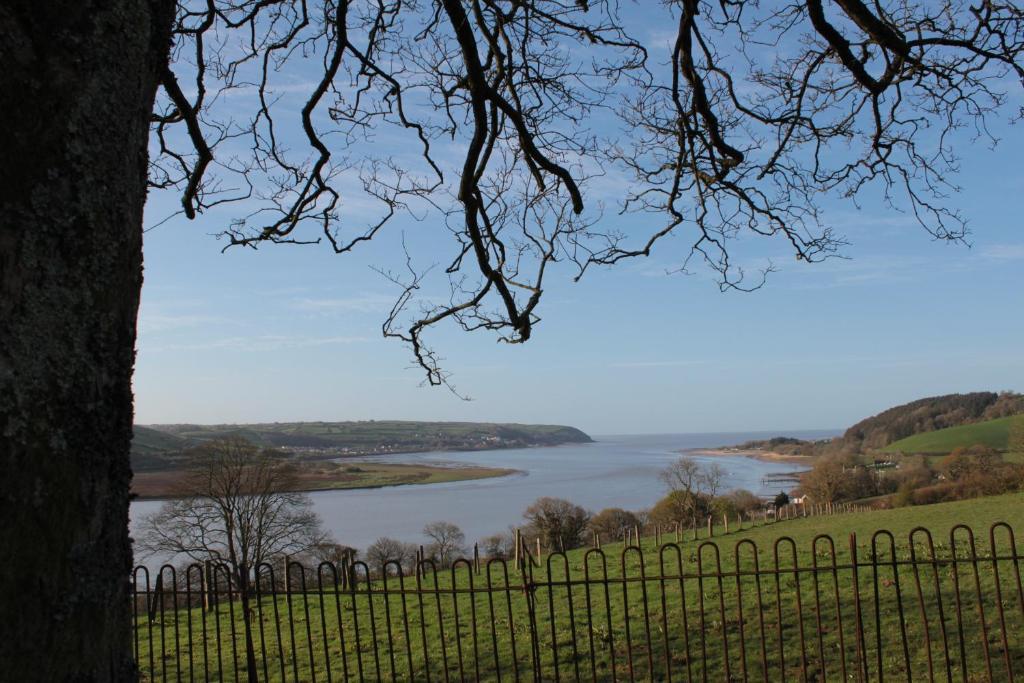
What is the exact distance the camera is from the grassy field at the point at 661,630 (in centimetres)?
559

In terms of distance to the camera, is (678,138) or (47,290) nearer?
(47,290)

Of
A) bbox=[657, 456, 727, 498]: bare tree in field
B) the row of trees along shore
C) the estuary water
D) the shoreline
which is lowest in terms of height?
the shoreline

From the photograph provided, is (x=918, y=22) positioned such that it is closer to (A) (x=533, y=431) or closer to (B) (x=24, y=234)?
(B) (x=24, y=234)

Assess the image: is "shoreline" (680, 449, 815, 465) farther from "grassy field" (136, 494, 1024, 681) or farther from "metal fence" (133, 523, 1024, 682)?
"metal fence" (133, 523, 1024, 682)

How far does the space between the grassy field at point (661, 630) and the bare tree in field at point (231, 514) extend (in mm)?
8124

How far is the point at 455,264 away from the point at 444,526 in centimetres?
2806

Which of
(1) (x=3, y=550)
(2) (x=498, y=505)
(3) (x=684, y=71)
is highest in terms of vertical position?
(3) (x=684, y=71)

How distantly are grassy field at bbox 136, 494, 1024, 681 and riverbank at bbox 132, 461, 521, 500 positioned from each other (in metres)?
10.5

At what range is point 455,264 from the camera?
18.7 ft

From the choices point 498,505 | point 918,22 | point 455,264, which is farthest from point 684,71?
point 498,505

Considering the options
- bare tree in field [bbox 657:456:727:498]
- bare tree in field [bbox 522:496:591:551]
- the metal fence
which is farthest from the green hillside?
the metal fence

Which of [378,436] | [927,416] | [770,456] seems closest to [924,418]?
[927,416]

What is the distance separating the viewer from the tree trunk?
3.93 feet

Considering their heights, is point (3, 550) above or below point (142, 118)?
below
